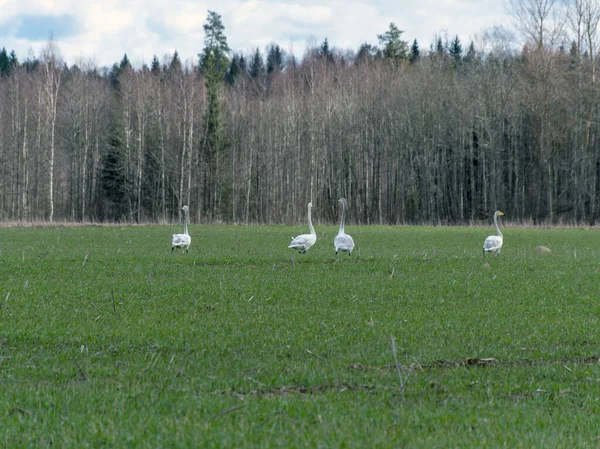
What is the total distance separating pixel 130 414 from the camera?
604cm

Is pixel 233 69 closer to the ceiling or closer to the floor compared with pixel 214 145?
closer to the ceiling

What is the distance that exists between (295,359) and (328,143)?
2337 inches

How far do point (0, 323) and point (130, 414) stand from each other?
5.20 metres

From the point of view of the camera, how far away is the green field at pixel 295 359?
572 cm

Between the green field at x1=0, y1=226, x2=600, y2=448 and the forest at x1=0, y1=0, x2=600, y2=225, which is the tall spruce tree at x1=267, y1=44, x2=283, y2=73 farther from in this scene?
the green field at x1=0, y1=226, x2=600, y2=448

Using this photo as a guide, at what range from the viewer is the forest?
6066cm

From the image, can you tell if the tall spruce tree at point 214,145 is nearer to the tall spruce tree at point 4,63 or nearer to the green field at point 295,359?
the tall spruce tree at point 4,63

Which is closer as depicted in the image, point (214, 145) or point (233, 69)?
point (214, 145)

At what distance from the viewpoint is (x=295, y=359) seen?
27.5 ft

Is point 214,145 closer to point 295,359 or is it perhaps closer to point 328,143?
point 328,143

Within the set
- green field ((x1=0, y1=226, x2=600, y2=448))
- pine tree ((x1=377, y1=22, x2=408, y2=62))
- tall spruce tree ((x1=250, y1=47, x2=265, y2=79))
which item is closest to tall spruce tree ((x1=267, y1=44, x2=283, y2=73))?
tall spruce tree ((x1=250, y1=47, x2=265, y2=79))

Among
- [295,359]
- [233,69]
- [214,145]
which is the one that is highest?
[233,69]

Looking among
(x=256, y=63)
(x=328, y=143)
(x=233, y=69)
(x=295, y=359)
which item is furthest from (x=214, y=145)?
(x=295, y=359)

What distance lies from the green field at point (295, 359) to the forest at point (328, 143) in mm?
45784
